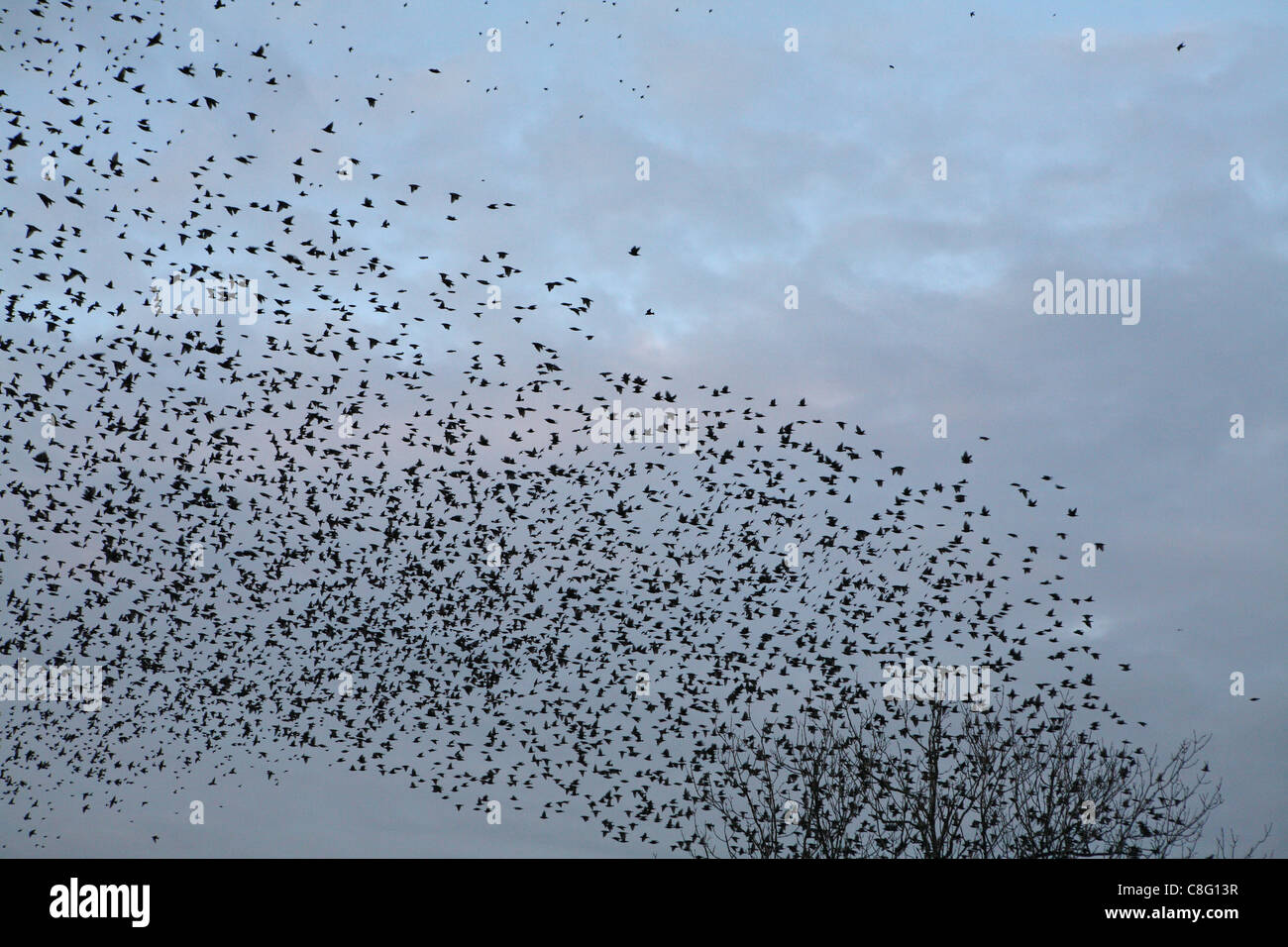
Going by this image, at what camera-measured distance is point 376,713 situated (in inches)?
1172

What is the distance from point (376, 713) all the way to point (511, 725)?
4.36 metres
